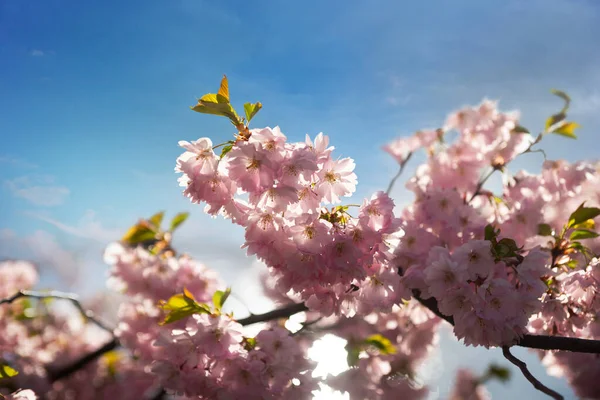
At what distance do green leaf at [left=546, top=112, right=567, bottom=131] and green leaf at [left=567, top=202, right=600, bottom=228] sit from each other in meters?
1.25

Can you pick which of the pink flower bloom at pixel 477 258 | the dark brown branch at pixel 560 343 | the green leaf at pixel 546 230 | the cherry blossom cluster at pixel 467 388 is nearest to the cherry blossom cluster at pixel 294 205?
the pink flower bloom at pixel 477 258

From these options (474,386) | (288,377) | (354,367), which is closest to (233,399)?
(288,377)

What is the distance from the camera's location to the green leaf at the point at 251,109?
1.37 metres

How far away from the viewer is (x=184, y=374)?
1.58 meters

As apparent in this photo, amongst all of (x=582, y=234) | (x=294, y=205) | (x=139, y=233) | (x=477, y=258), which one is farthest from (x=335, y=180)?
(x=139, y=233)

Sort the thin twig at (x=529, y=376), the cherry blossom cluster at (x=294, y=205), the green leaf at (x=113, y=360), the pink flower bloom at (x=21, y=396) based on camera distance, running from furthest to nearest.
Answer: the green leaf at (x=113, y=360)
the pink flower bloom at (x=21, y=396)
the cherry blossom cluster at (x=294, y=205)
the thin twig at (x=529, y=376)

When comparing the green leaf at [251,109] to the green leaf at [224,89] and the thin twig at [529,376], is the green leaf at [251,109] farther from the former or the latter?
the thin twig at [529,376]

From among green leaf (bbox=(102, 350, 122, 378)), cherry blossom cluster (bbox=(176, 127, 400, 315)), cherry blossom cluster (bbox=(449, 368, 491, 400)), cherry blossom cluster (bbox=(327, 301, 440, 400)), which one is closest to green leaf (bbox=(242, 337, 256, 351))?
cherry blossom cluster (bbox=(176, 127, 400, 315))

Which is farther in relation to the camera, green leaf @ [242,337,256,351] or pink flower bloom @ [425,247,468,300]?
green leaf @ [242,337,256,351]

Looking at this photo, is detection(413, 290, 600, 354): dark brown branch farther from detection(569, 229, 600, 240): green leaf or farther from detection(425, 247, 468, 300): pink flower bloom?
detection(569, 229, 600, 240): green leaf

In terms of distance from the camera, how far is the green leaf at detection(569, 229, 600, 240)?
1.73 meters

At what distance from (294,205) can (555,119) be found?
90.4 inches

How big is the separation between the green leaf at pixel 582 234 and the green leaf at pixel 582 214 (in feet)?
0.24

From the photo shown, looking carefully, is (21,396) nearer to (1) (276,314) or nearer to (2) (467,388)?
(1) (276,314)
